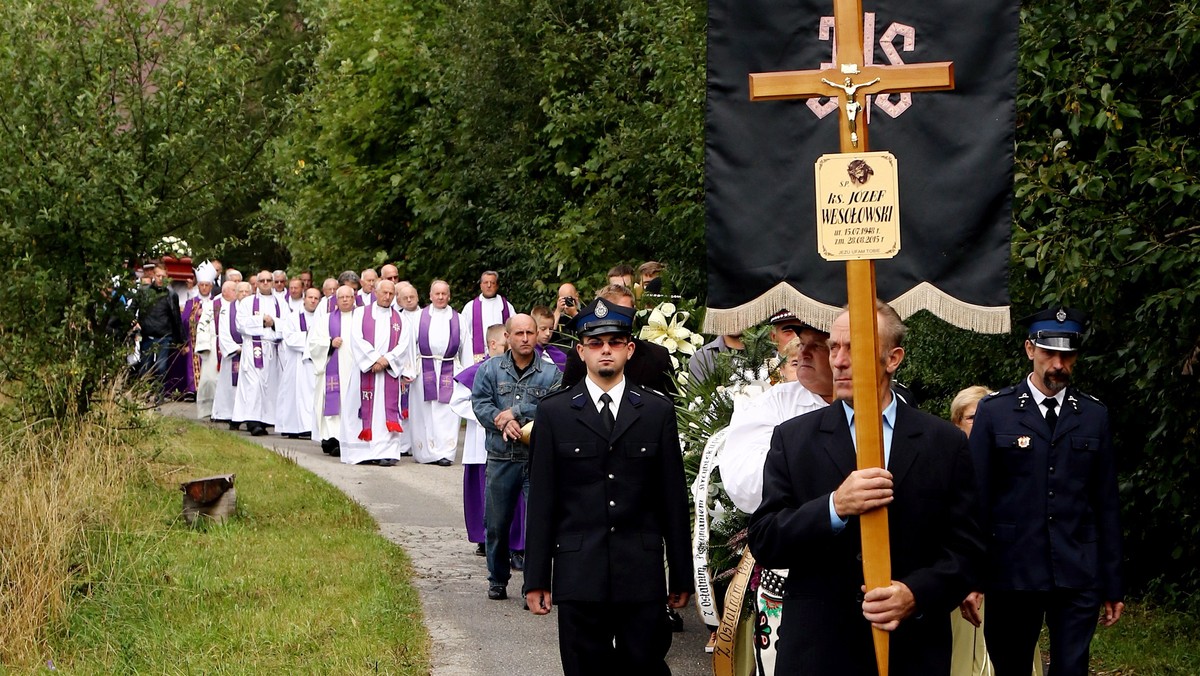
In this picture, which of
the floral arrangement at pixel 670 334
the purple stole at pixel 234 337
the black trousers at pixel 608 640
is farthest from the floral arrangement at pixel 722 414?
the purple stole at pixel 234 337

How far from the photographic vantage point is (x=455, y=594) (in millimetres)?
10938

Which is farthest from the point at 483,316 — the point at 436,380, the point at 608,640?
the point at 608,640

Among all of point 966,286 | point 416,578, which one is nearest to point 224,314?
point 416,578

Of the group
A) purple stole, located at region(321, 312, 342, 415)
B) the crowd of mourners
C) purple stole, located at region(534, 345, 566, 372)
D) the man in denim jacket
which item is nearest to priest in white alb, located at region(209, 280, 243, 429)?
purple stole, located at region(321, 312, 342, 415)

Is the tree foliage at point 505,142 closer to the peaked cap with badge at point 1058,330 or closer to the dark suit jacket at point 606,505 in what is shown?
the peaked cap with badge at point 1058,330

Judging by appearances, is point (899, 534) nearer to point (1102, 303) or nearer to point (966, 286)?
point (966, 286)

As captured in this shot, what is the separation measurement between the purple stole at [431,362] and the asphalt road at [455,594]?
1052 mm

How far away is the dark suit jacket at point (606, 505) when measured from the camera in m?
6.74

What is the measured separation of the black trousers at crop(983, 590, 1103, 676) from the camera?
7.11 meters

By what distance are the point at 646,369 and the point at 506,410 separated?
4.05 feet

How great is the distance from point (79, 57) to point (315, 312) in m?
7.41

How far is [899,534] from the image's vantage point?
4.62 m

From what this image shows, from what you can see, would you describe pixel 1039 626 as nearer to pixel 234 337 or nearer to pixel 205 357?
pixel 234 337

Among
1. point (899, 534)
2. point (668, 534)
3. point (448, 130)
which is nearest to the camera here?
point (899, 534)
